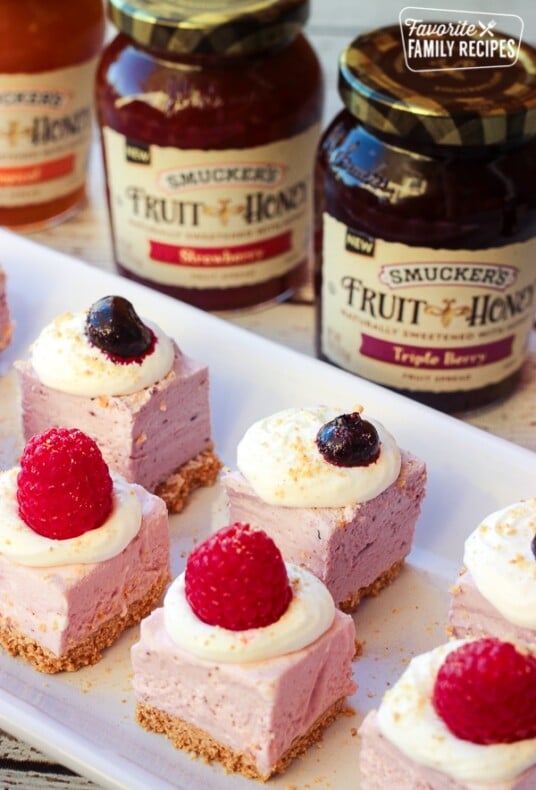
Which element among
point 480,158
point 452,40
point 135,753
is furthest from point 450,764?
point 452,40

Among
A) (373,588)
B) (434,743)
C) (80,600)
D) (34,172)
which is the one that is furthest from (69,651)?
(34,172)

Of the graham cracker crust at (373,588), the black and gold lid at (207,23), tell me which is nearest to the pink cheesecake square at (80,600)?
the graham cracker crust at (373,588)

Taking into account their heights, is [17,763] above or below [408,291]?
below

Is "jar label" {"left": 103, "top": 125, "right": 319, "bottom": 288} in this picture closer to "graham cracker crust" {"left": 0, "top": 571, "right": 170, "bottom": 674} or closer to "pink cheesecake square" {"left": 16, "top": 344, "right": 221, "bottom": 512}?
"pink cheesecake square" {"left": 16, "top": 344, "right": 221, "bottom": 512}

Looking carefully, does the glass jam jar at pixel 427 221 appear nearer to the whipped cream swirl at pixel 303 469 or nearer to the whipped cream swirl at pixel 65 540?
the whipped cream swirl at pixel 303 469

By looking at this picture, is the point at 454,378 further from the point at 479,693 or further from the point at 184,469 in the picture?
the point at 479,693

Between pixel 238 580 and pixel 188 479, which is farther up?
pixel 238 580

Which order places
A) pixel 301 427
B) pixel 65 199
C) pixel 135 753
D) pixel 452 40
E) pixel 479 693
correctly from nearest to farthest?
1. pixel 479 693
2. pixel 135 753
3. pixel 301 427
4. pixel 452 40
5. pixel 65 199

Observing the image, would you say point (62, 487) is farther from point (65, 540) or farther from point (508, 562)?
point (508, 562)
